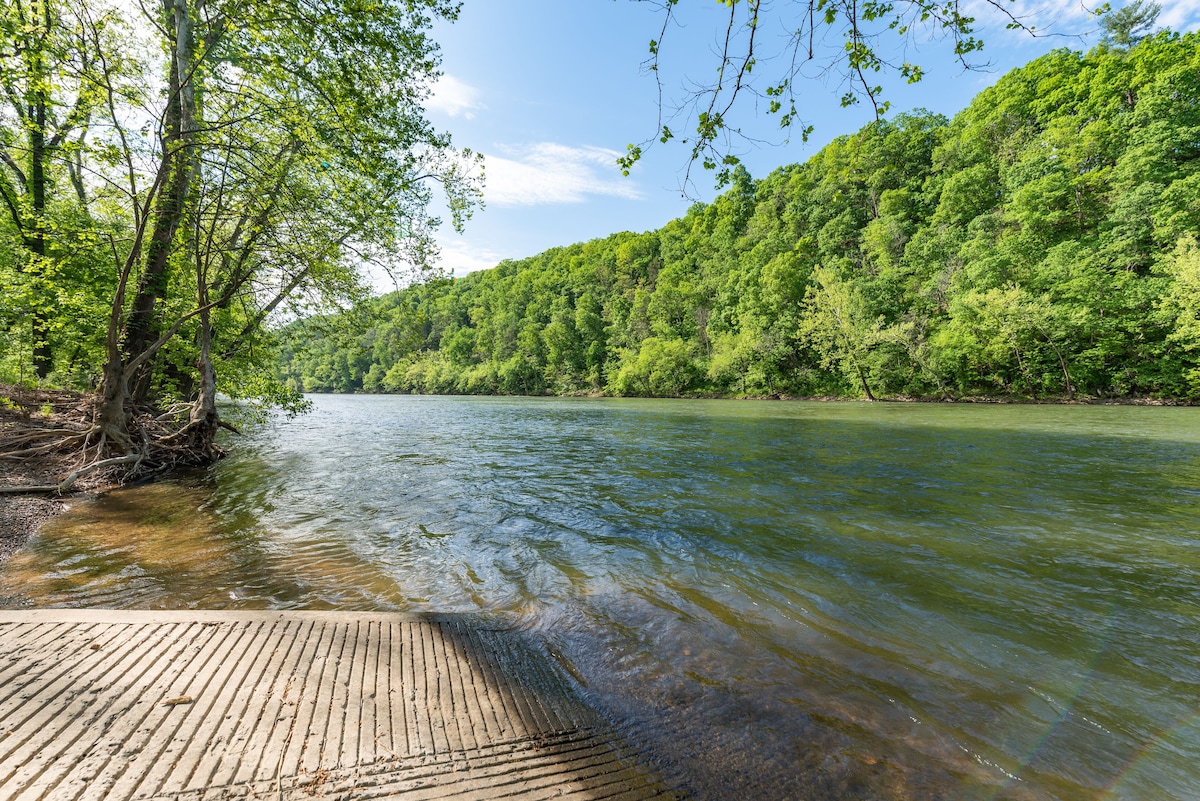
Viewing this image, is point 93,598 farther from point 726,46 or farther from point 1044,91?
point 1044,91

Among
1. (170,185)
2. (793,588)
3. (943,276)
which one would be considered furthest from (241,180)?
(943,276)

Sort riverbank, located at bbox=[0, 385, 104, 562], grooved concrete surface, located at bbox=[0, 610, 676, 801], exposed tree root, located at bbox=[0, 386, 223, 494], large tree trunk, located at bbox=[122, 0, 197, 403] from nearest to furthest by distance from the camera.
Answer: grooved concrete surface, located at bbox=[0, 610, 676, 801] < riverbank, located at bbox=[0, 385, 104, 562] < large tree trunk, located at bbox=[122, 0, 197, 403] < exposed tree root, located at bbox=[0, 386, 223, 494]

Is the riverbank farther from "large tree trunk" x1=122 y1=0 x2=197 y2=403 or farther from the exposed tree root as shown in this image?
"large tree trunk" x1=122 y1=0 x2=197 y2=403

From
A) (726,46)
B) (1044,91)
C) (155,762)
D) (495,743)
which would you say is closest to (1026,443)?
(726,46)

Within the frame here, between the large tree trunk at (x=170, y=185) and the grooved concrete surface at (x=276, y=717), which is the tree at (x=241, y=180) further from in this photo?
the grooved concrete surface at (x=276, y=717)

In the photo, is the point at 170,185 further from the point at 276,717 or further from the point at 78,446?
the point at 276,717

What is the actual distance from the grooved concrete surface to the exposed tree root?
8.21 meters

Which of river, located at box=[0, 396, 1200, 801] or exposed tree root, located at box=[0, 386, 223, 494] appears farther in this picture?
exposed tree root, located at box=[0, 386, 223, 494]

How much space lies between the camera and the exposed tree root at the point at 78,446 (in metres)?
8.98

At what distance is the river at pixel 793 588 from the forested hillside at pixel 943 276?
518 centimetres

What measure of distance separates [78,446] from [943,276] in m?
58.1

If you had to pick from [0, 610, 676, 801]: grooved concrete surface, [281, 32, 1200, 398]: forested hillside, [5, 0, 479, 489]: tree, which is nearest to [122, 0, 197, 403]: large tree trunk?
[5, 0, 479, 489]: tree

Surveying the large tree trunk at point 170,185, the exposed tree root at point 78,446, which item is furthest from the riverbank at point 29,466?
the large tree trunk at point 170,185

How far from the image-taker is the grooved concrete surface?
7.03 feet
